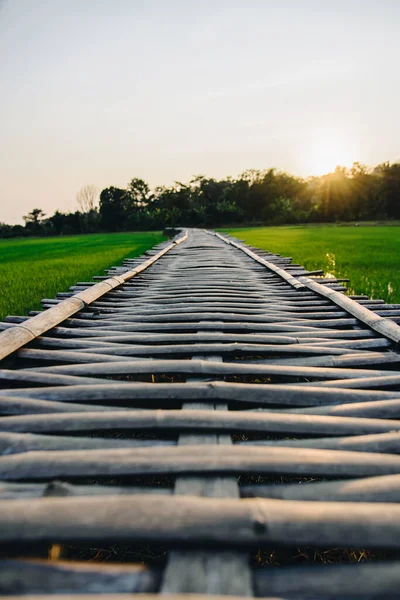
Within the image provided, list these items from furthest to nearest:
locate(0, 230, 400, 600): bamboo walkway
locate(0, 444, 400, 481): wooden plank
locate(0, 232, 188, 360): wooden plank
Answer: locate(0, 232, 188, 360): wooden plank
locate(0, 444, 400, 481): wooden plank
locate(0, 230, 400, 600): bamboo walkway

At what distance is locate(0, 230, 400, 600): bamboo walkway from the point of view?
23.2 inches

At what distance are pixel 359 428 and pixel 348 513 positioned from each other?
1.19ft

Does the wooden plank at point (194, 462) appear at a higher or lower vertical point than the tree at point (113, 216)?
lower

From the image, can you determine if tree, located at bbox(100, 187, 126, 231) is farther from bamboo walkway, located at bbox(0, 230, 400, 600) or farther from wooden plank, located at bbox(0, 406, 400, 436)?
wooden plank, located at bbox(0, 406, 400, 436)

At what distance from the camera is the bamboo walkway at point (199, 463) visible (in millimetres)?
588

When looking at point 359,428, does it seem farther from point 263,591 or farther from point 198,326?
point 198,326

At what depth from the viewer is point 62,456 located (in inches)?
32.5

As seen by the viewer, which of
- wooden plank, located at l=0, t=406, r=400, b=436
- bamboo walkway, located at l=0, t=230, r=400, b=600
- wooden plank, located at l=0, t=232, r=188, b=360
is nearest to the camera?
bamboo walkway, located at l=0, t=230, r=400, b=600

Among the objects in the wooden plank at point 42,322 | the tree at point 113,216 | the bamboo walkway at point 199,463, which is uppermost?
the tree at point 113,216

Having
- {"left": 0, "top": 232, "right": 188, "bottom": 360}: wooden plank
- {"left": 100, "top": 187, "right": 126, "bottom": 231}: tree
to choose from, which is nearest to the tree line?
{"left": 100, "top": 187, "right": 126, "bottom": 231}: tree

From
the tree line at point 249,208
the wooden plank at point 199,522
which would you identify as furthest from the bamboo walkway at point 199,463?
the tree line at point 249,208

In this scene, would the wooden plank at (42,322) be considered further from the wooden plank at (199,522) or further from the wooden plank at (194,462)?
the wooden plank at (199,522)

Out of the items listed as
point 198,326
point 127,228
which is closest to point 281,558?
point 198,326

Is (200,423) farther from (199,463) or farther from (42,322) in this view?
(42,322)
